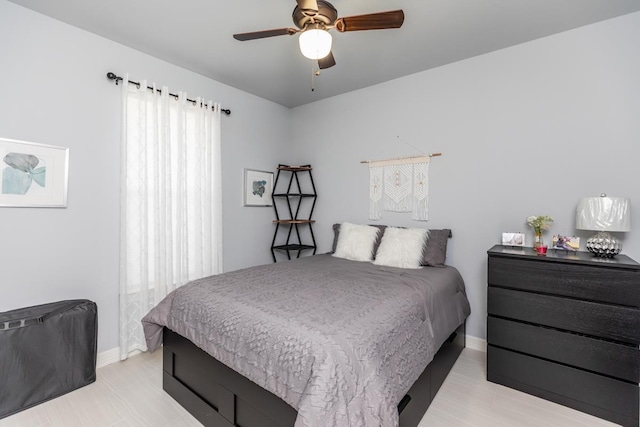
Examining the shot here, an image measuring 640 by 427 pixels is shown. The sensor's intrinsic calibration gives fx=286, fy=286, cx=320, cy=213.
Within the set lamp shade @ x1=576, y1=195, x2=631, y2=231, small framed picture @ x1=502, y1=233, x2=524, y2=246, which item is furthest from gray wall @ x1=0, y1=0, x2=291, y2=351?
lamp shade @ x1=576, y1=195, x2=631, y2=231

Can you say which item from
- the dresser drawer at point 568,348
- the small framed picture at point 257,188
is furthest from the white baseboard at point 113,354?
the small framed picture at point 257,188

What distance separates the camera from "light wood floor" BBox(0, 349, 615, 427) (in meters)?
1.77

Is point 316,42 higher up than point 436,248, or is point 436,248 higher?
point 316,42

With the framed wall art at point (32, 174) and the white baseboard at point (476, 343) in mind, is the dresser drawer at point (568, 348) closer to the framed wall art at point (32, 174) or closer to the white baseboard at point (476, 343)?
the white baseboard at point (476, 343)

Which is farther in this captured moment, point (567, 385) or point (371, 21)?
point (567, 385)

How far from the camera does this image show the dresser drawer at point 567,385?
5.76 feet

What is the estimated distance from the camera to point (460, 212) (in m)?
2.83

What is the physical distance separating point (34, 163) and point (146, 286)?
4.18 ft

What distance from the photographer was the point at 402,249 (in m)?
2.73

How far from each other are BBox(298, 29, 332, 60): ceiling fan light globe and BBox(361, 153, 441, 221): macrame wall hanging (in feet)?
5.74

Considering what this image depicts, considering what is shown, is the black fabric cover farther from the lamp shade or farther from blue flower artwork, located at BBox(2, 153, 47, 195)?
the lamp shade

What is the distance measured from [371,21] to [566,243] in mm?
2198

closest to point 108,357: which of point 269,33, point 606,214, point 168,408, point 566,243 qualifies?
point 168,408

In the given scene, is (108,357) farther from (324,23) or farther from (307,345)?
(324,23)
